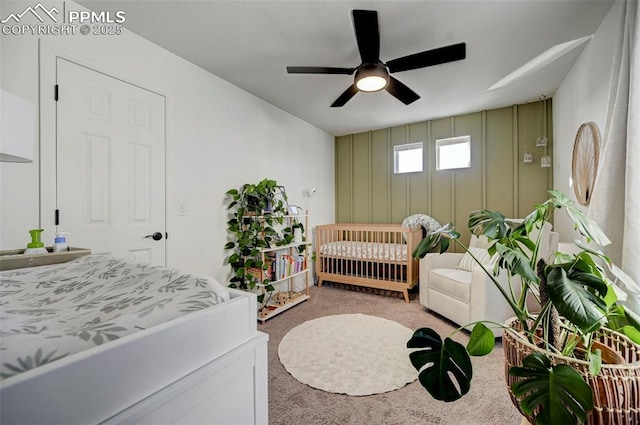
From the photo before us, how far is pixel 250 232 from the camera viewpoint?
8.66 ft

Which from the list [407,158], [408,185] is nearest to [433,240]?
[408,185]

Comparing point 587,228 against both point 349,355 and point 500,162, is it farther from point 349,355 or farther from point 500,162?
point 500,162

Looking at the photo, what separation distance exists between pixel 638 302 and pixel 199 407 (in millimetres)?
1708

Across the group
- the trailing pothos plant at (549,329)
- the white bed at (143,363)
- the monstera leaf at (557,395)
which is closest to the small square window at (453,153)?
the trailing pothos plant at (549,329)

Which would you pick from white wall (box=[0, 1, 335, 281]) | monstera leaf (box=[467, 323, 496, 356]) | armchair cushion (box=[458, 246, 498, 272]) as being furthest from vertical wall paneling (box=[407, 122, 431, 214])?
monstera leaf (box=[467, 323, 496, 356])

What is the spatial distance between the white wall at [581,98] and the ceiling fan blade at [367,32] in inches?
50.0

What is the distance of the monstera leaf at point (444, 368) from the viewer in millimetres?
845

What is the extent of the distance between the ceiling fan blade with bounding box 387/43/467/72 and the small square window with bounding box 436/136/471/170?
2110 millimetres

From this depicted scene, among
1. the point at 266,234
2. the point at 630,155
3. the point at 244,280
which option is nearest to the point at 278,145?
the point at 266,234

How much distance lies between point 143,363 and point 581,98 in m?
3.32

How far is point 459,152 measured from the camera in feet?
12.3

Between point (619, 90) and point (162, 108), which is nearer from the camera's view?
point (619, 90)

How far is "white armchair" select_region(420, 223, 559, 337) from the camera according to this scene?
2.19 m

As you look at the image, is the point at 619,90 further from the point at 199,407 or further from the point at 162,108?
the point at 162,108
